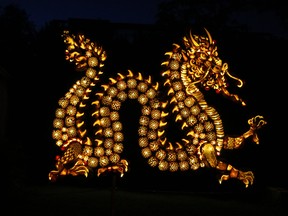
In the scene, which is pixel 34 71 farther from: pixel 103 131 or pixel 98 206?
pixel 103 131

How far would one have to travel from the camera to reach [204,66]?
241 inches

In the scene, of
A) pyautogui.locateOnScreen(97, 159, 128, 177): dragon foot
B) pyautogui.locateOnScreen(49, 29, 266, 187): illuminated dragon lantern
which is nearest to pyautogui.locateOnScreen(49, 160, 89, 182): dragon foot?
pyautogui.locateOnScreen(49, 29, 266, 187): illuminated dragon lantern

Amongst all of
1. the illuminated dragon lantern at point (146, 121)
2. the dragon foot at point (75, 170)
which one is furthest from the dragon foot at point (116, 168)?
the dragon foot at point (75, 170)

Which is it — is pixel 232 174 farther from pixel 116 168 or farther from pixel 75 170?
pixel 75 170

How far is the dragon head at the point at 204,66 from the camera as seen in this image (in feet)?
19.8

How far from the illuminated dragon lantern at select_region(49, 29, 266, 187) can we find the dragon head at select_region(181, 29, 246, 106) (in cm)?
1

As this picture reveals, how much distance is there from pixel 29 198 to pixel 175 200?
2602 mm

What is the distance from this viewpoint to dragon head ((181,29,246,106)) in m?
6.05

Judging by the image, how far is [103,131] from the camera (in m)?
5.59

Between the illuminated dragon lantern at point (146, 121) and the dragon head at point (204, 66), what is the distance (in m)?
0.01

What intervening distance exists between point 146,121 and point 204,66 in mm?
1198

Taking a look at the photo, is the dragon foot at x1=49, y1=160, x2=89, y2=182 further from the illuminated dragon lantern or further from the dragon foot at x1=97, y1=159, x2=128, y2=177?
the dragon foot at x1=97, y1=159, x2=128, y2=177

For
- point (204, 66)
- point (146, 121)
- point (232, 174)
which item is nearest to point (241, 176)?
point (232, 174)

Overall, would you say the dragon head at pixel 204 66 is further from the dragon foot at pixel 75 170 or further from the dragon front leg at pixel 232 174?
the dragon foot at pixel 75 170
